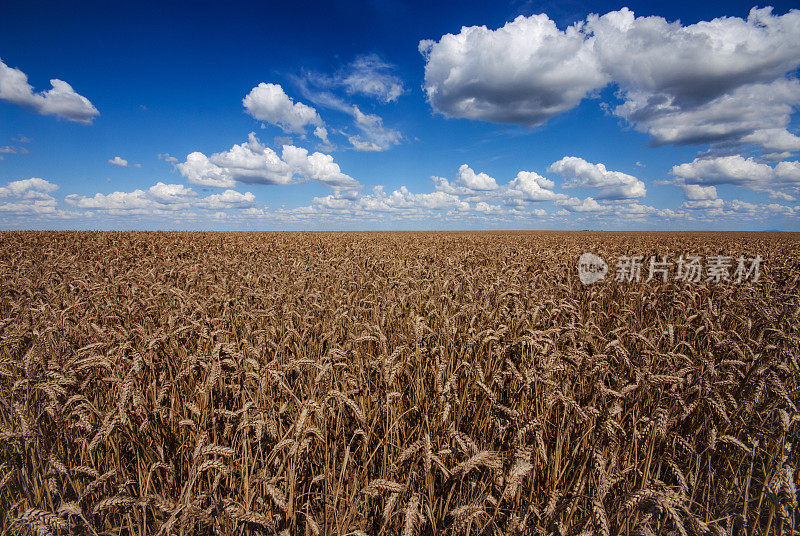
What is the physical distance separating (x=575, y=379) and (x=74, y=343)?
5.88 metres

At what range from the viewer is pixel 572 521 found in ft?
7.09

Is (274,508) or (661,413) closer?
(274,508)

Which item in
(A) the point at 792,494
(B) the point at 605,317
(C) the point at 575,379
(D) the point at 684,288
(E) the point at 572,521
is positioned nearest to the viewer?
(A) the point at 792,494

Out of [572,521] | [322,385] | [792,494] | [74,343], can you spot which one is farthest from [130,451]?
[792,494]

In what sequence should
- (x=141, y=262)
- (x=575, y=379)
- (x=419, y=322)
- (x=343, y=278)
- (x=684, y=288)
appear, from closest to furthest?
(x=575, y=379)
(x=419, y=322)
(x=684, y=288)
(x=343, y=278)
(x=141, y=262)

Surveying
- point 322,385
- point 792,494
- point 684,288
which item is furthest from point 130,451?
point 684,288

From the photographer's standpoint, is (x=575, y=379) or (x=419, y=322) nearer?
(x=575, y=379)

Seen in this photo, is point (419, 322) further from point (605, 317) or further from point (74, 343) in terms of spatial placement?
point (74, 343)

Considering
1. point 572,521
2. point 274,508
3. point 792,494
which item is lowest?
point 572,521

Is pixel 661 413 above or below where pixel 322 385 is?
above

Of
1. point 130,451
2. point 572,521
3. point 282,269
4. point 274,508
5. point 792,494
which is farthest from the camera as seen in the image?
point 282,269

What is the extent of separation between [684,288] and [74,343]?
32.3 ft

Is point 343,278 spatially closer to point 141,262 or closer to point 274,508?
point 274,508

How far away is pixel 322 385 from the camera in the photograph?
10.7 ft
